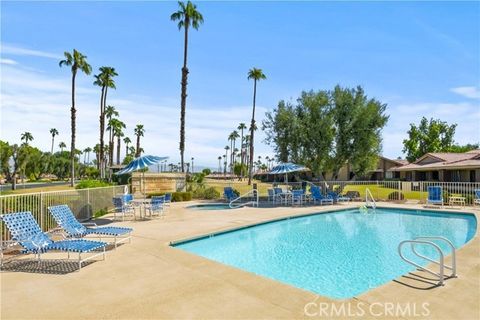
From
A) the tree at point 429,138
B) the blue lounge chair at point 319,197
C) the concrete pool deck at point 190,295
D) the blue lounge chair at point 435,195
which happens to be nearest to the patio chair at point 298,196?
the blue lounge chair at point 319,197

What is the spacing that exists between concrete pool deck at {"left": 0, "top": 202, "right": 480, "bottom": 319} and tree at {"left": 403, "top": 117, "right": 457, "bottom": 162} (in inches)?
2324

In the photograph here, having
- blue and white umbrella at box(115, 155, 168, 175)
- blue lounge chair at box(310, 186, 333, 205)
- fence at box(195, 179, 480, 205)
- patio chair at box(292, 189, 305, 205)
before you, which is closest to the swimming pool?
patio chair at box(292, 189, 305, 205)

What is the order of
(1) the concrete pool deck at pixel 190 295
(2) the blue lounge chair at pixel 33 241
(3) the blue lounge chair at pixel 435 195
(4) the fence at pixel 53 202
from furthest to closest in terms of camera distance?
(3) the blue lounge chair at pixel 435 195
(4) the fence at pixel 53 202
(2) the blue lounge chair at pixel 33 241
(1) the concrete pool deck at pixel 190 295

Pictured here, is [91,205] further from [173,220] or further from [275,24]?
[275,24]

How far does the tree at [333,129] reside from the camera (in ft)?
70.5

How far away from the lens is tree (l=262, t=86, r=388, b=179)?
70.5 ft

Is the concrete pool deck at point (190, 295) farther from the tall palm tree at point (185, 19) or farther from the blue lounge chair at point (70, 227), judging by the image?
the tall palm tree at point (185, 19)

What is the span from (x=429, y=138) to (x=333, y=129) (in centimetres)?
4648

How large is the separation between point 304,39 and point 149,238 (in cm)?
1294

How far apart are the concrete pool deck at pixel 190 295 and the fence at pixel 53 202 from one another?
2164 mm

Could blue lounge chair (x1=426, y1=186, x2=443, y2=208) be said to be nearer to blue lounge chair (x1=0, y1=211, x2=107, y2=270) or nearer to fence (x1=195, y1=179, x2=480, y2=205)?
fence (x1=195, y1=179, x2=480, y2=205)

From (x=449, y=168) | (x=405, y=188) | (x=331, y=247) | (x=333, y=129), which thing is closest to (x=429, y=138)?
(x=449, y=168)

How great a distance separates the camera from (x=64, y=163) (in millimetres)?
93188

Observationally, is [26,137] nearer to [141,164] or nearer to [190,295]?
[141,164]
